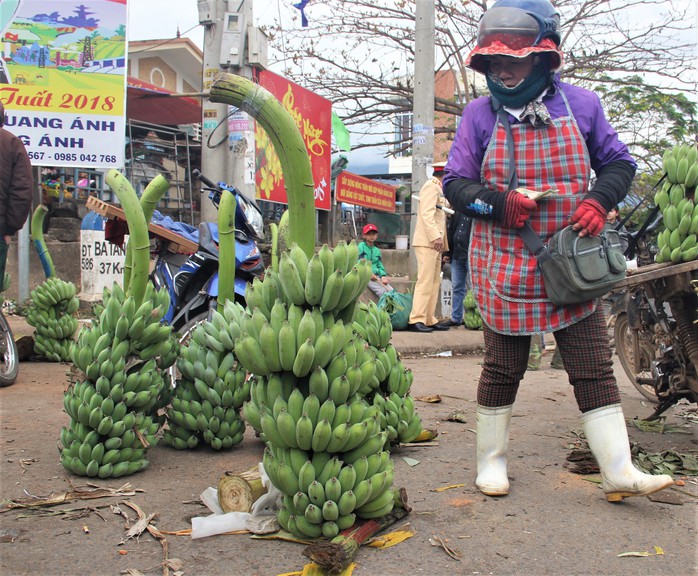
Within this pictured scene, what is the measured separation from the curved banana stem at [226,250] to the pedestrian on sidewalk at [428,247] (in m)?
4.98

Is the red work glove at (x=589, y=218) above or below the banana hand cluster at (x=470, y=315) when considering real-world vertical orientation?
above

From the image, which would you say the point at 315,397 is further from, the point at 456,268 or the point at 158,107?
the point at 158,107

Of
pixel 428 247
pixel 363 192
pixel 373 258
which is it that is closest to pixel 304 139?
pixel 373 258

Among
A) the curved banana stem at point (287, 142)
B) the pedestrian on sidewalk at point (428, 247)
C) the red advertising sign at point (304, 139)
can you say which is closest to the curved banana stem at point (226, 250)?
the curved banana stem at point (287, 142)

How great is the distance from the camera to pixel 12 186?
563 cm

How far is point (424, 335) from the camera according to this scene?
8.66 metres

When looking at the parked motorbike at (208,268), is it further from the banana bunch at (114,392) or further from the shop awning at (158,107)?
the shop awning at (158,107)

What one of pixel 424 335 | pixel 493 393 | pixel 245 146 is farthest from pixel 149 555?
pixel 424 335

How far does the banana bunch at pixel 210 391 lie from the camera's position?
3670 millimetres

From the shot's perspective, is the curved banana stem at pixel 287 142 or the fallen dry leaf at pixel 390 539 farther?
the curved banana stem at pixel 287 142

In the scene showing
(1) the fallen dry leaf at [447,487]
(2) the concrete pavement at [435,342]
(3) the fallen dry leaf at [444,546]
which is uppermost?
(2) the concrete pavement at [435,342]

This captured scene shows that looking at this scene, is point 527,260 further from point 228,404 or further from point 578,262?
point 228,404

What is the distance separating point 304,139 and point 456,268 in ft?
10.1

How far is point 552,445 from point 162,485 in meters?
2.19
